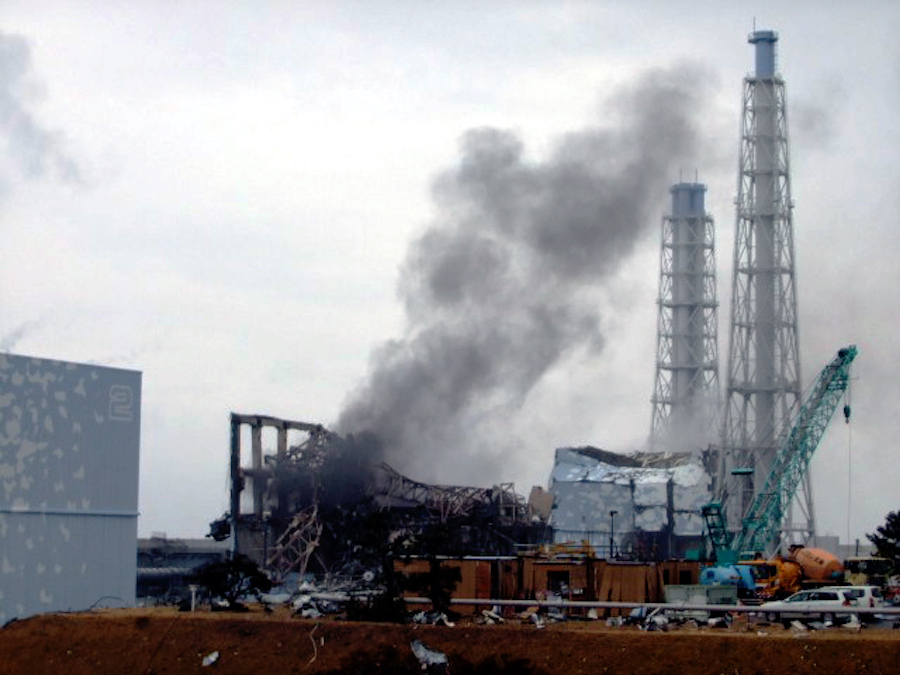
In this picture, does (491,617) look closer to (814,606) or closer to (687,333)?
(814,606)

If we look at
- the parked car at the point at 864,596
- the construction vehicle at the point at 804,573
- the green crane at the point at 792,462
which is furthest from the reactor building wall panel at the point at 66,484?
the green crane at the point at 792,462

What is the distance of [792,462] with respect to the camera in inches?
3334

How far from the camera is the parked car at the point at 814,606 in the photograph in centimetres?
4509

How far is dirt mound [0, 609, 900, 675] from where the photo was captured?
39250 millimetres

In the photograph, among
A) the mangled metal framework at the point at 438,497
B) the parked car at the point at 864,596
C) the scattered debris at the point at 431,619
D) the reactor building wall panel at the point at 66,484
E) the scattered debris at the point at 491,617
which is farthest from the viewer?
the mangled metal framework at the point at 438,497

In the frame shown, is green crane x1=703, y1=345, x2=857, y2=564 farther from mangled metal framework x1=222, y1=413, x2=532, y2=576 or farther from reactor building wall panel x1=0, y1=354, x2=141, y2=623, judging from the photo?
reactor building wall panel x1=0, y1=354, x2=141, y2=623

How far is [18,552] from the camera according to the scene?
5425cm

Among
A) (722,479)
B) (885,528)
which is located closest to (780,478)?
(885,528)

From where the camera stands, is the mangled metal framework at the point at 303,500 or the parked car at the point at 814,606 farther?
the mangled metal framework at the point at 303,500

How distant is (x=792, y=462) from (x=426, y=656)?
45.9 meters

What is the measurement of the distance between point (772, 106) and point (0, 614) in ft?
203

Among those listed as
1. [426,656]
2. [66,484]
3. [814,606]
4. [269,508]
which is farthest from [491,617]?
[269,508]

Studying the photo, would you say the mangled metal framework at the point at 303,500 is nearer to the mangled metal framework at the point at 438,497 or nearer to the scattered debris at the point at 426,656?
the mangled metal framework at the point at 438,497

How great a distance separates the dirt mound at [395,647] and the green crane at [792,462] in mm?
35702
